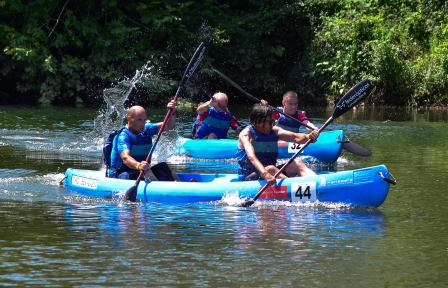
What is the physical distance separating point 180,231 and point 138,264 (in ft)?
4.47

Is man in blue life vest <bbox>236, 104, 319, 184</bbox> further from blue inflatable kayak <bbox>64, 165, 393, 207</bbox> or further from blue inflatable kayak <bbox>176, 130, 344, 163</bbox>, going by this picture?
blue inflatable kayak <bbox>176, 130, 344, 163</bbox>

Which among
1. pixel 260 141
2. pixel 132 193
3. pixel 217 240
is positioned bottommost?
pixel 217 240

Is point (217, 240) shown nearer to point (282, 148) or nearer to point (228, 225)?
point (228, 225)

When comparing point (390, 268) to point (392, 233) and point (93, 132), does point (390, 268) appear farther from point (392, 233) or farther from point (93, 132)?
point (93, 132)

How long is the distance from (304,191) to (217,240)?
77.5 inches

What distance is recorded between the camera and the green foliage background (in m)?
24.8

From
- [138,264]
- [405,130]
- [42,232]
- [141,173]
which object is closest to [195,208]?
[141,173]

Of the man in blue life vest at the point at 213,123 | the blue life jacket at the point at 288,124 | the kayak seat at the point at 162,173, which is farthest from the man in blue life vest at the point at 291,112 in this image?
the kayak seat at the point at 162,173

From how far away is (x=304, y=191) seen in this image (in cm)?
1008

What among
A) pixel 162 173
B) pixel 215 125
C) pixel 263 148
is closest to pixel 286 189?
pixel 263 148

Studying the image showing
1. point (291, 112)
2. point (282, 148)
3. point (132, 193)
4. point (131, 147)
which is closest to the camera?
point (132, 193)

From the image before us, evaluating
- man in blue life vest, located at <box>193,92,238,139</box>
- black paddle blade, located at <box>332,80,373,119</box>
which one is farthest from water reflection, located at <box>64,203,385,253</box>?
man in blue life vest, located at <box>193,92,238,139</box>

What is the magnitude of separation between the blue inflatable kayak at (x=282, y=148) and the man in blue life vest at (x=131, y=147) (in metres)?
3.85

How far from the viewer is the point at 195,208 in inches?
393
